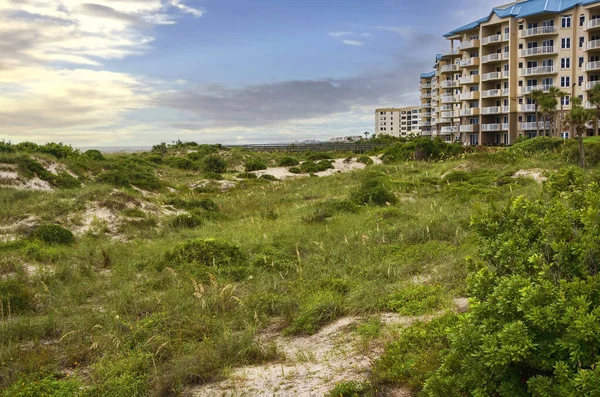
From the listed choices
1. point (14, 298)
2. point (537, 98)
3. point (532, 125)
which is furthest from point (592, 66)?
point (14, 298)

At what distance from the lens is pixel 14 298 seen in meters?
8.73

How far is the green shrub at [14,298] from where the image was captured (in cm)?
852

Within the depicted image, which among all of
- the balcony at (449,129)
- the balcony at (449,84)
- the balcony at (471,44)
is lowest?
the balcony at (449,129)

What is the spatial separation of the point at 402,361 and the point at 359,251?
5753 mm

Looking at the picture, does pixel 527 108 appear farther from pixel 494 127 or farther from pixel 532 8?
pixel 532 8

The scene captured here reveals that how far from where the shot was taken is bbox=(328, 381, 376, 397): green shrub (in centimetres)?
503

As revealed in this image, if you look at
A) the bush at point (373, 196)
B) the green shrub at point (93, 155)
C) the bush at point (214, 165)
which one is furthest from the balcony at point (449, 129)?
the bush at point (373, 196)

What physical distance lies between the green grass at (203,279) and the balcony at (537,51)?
45.1 meters

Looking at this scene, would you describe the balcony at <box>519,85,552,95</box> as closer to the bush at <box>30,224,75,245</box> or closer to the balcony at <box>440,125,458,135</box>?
the balcony at <box>440,125,458,135</box>

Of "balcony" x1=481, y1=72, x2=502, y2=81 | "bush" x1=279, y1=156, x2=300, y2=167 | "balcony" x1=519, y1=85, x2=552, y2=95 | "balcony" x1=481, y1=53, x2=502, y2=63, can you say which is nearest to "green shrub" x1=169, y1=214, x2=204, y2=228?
"bush" x1=279, y1=156, x2=300, y2=167

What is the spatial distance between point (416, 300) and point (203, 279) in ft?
14.7

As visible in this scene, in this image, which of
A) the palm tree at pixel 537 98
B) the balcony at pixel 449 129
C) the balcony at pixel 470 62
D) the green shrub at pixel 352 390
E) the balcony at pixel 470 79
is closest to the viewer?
the green shrub at pixel 352 390

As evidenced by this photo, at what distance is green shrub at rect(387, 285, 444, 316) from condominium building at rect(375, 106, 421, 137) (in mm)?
163132

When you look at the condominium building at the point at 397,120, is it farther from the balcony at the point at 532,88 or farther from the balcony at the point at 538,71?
the balcony at the point at 538,71
